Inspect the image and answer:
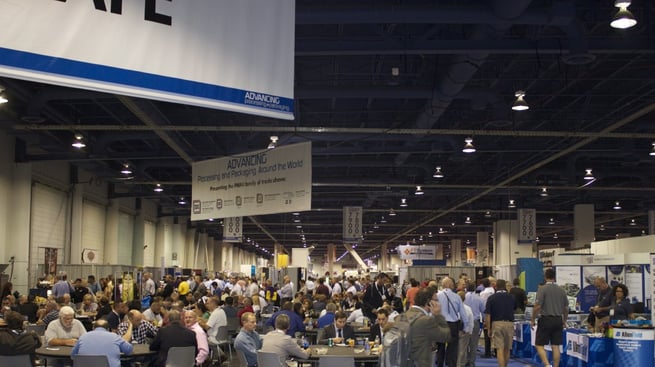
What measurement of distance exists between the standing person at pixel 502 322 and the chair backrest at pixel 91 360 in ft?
24.4

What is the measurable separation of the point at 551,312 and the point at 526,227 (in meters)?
21.6

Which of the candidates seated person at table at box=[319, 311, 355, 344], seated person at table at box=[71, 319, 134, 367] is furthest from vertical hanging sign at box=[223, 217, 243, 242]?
seated person at table at box=[71, 319, 134, 367]

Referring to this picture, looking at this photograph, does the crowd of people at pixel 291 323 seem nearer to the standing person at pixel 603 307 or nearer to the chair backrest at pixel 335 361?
the standing person at pixel 603 307

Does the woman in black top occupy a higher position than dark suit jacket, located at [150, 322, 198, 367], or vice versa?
the woman in black top

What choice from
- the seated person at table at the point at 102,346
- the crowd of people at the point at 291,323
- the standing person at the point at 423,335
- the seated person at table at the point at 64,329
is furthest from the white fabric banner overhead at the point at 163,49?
the seated person at table at the point at 64,329

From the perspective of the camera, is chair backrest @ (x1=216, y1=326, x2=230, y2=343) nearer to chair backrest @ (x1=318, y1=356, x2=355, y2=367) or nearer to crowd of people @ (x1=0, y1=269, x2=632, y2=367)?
crowd of people @ (x1=0, y1=269, x2=632, y2=367)

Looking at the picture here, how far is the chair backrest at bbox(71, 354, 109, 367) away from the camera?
26.9 ft

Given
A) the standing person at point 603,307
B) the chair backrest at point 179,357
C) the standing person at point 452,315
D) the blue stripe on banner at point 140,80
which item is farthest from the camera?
the standing person at point 603,307

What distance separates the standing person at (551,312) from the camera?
1187cm

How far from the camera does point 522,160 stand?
1059 inches

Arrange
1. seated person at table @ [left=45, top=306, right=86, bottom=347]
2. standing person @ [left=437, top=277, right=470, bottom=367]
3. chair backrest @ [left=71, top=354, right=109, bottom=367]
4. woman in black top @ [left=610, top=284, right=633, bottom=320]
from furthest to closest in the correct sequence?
1. woman in black top @ [left=610, top=284, right=633, bottom=320]
2. standing person @ [left=437, top=277, right=470, bottom=367]
3. seated person at table @ [left=45, top=306, right=86, bottom=347]
4. chair backrest @ [left=71, top=354, right=109, bottom=367]

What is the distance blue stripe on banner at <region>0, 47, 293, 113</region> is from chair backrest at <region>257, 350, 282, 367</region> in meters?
5.48

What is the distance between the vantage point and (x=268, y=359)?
8570 millimetres

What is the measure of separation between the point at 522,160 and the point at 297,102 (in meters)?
11.7
